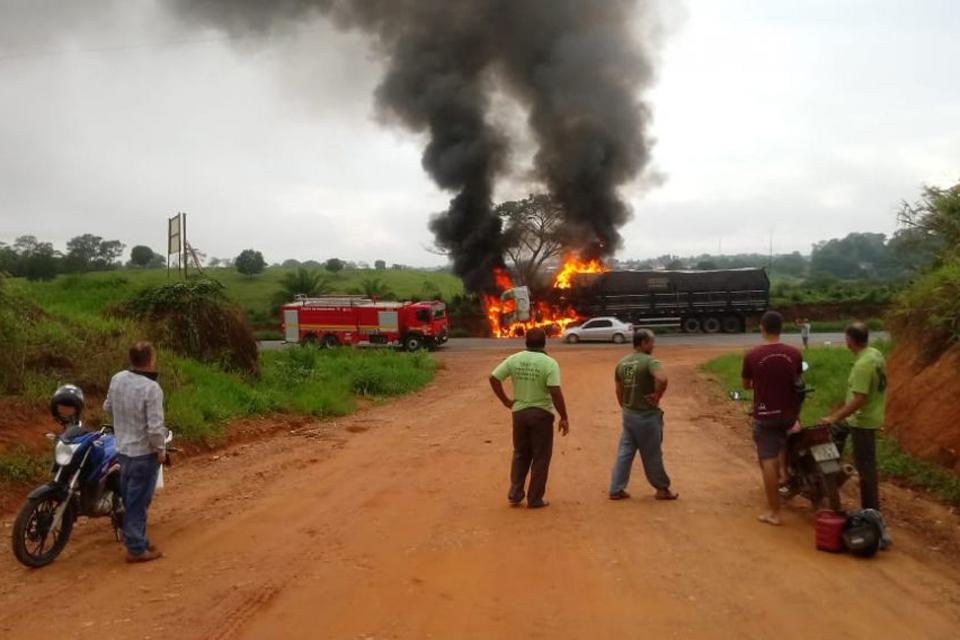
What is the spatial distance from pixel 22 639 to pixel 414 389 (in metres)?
14.1

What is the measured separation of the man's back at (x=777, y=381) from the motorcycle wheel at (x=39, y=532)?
5170mm

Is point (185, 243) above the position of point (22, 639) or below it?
above

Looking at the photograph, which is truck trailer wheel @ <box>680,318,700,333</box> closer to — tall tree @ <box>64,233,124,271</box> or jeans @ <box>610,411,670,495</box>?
jeans @ <box>610,411,670,495</box>

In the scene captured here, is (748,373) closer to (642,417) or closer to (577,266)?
(642,417)

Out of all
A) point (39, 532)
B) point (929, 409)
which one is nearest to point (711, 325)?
point (929, 409)

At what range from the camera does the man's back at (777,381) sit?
6160 millimetres

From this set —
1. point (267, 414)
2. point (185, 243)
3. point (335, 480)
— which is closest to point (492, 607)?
point (335, 480)

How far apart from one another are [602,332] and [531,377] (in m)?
29.2

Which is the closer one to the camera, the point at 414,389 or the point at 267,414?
the point at 267,414

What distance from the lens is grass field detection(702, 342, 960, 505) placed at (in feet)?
23.9

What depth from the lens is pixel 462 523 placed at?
20.6ft

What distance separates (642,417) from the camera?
6.95 m

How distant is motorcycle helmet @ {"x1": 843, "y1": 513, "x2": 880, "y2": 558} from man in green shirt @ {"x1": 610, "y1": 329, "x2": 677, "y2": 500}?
1783 millimetres

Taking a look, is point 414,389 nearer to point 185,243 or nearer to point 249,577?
point 185,243
